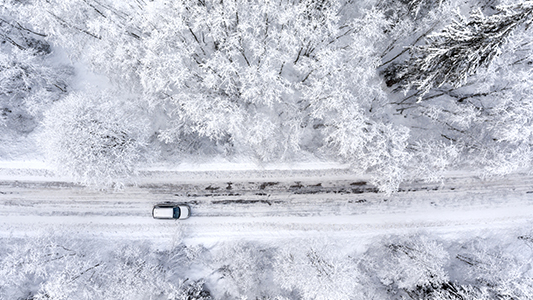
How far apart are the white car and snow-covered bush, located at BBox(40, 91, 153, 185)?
4389 millimetres

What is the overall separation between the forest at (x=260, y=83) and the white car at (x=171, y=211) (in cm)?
385

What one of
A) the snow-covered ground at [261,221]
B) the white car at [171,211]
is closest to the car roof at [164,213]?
the white car at [171,211]

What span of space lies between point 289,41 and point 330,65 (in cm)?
304

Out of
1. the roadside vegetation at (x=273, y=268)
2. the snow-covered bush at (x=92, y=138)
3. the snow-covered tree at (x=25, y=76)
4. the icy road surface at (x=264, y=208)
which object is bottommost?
the roadside vegetation at (x=273, y=268)

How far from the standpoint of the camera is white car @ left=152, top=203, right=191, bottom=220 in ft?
79.9

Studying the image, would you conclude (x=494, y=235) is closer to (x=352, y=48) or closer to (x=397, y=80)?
(x=397, y=80)

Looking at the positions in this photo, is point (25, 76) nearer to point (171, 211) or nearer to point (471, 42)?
point (171, 211)

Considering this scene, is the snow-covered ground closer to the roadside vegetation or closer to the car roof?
the roadside vegetation

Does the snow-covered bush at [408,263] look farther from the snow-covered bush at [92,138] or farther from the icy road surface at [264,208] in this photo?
the snow-covered bush at [92,138]

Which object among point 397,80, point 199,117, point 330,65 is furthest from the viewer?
point 397,80

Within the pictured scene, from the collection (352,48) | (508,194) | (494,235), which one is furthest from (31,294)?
(508,194)

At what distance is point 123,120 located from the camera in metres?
21.1

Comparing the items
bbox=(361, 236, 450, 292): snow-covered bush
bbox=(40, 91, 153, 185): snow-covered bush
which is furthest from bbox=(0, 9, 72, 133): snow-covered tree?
bbox=(361, 236, 450, 292): snow-covered bush

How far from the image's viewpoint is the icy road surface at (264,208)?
24.8 m
